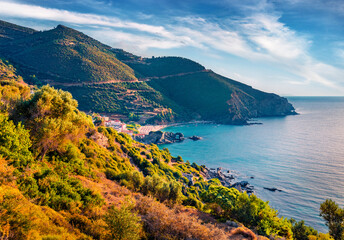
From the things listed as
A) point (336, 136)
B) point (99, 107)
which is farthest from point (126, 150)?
point (336, 136)

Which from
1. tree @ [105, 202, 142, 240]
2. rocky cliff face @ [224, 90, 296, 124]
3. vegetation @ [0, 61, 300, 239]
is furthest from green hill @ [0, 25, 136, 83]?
tree @ [105, 202, 142, 240]

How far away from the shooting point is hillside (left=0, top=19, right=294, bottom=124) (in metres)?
130

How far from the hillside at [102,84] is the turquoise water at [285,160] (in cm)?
3278

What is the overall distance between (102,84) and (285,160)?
11610 centimetres

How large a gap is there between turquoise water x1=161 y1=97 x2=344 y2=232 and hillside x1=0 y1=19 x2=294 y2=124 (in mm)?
32778

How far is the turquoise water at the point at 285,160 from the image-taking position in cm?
4825

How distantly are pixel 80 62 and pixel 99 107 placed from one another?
37.6 m

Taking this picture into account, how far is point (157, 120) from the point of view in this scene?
136 metres

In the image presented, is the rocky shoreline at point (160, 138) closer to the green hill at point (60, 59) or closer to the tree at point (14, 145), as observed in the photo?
the green hill at point (60, 59)

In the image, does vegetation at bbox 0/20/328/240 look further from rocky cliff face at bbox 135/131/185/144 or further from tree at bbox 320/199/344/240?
rocky cliff face at bbox 135/131/185/144

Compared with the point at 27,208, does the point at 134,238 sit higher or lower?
lower

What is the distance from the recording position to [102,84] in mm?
139000

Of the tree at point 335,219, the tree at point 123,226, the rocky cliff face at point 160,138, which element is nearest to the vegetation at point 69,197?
the tree at point 123,226

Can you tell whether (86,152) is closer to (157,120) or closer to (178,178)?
(178,178)
